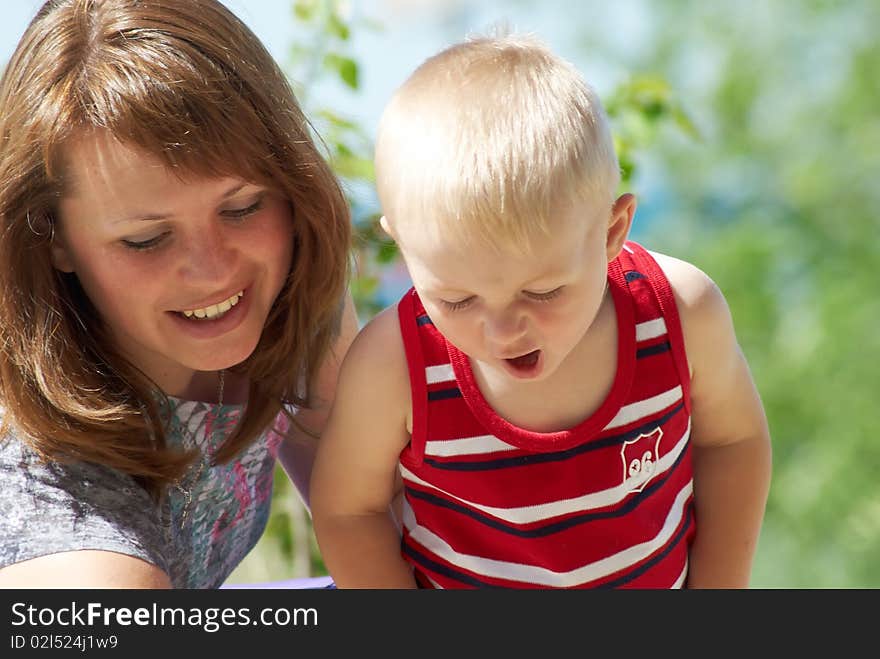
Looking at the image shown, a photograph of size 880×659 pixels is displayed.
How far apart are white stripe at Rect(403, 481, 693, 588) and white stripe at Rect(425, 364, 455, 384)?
0.27m

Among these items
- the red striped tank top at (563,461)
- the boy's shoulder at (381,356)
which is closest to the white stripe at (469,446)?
the red striped tank top at (563,461)

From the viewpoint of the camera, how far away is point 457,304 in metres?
1.49

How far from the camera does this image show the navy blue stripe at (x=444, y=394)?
1.69m

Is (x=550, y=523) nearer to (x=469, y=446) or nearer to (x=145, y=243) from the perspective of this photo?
(x=469, y=446)

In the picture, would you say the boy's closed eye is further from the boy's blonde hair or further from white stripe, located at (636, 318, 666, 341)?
white stripe, located at (636, 318, 666, 341)

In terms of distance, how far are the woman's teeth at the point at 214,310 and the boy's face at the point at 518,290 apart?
36cm

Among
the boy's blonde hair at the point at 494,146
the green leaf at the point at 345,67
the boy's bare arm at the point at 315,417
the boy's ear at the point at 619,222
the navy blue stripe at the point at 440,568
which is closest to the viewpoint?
the boy's blonde hair at the point at 494,146

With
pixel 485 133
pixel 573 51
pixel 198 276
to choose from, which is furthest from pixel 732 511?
pixel 573 51

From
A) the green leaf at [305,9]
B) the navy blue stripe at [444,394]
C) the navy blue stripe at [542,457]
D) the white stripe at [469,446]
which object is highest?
the green leaf at [305,9]

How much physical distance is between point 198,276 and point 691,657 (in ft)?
2.97

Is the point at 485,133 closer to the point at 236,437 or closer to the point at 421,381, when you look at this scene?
the point at 421,381

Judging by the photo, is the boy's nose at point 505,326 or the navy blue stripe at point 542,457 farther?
the navy blue stripe at point 542,457

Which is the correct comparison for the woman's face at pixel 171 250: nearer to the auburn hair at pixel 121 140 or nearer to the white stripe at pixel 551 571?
the auburn hair at pixel 121 140

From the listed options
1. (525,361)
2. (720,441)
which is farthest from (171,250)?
(720,441)
